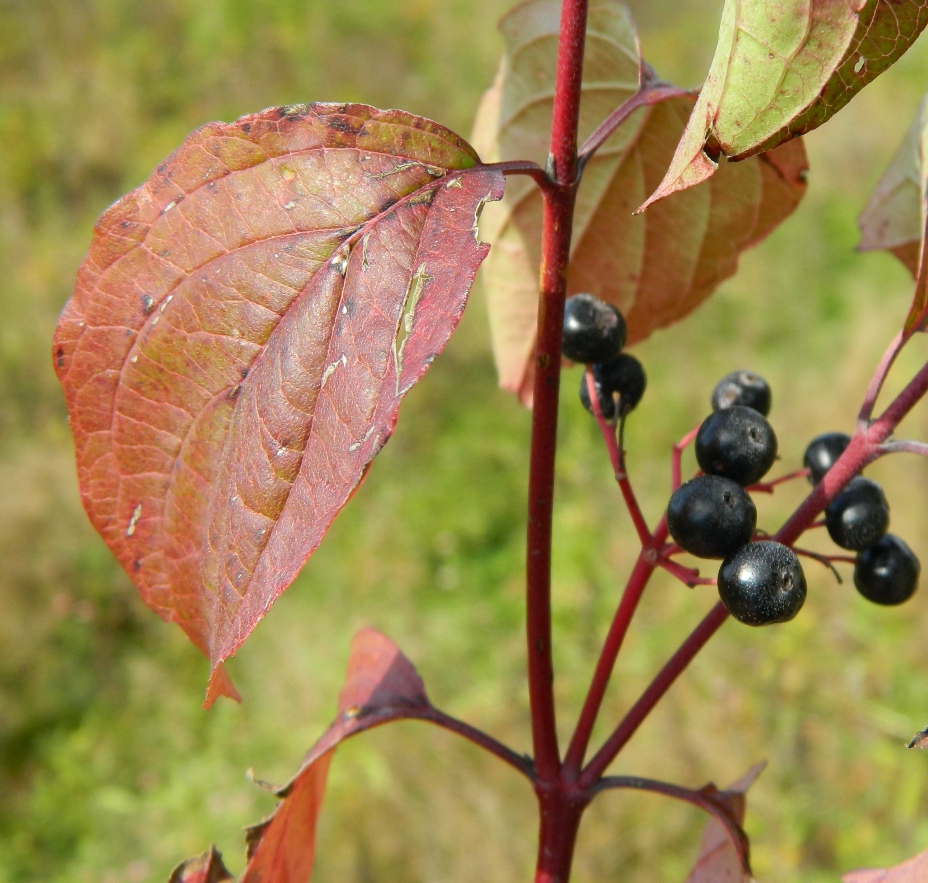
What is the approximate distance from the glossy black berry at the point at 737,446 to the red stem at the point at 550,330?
106 millimetres

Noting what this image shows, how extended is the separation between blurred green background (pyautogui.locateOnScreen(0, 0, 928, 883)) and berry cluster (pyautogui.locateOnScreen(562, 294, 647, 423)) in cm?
225

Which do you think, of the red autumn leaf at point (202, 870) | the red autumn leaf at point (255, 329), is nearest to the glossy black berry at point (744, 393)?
the red autumn leaf at point (255, 329)

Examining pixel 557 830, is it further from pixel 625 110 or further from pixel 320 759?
pixel 625 110

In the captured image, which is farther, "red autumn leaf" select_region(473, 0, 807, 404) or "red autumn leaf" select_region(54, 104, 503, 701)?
"red autumn leaf" select_region(473, 0, 807, 404)

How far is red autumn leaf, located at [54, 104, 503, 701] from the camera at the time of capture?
40 centimetres

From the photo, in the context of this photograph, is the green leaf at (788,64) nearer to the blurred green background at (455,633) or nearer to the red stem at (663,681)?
the red stem at (663,681)

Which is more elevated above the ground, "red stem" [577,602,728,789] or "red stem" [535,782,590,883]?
"red stem" [577,602,728,789]

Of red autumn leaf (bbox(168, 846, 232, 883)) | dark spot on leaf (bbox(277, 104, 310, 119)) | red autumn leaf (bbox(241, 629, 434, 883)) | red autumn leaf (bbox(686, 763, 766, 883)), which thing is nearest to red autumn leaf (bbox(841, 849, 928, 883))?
red autumn leaf (bbox(686, 763, 766, 883))

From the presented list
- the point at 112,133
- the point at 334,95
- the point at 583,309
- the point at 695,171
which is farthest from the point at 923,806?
the point at 112,133

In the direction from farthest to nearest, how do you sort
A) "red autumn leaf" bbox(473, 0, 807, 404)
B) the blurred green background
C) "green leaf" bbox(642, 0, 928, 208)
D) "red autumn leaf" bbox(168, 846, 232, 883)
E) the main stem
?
the blurred green background, "red autumn leaf" bbox(473, 0, 807, 404), "red autumn leaf" bbox(168, 846, 232, 883), the main stem, "green leaf" bbox(642, 0, 928, 208)

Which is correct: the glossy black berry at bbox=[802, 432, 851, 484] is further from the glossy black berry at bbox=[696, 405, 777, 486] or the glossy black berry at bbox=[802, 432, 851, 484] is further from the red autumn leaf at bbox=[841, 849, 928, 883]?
the red autumn leaf at bbox=[841, 849, 928, 883]

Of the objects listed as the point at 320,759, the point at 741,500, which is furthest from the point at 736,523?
the point at 320,759

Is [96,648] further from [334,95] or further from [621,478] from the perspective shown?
[334,95]

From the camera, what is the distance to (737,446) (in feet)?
1.83
